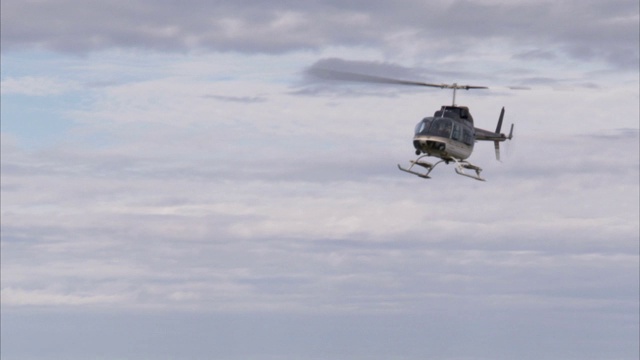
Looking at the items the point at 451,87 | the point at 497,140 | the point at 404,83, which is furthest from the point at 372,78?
the point at 497,140

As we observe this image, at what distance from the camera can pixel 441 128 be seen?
415 feet

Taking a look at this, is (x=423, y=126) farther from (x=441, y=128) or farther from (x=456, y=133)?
(x=456, y=133)

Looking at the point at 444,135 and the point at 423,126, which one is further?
the point at 423,126

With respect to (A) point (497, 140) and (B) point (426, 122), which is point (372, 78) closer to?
(B) point (426, 122)

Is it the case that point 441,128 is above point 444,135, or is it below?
above

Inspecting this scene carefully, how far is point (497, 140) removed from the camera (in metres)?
142

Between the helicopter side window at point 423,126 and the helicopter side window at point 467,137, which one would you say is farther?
the helicopter side window at point 467,137

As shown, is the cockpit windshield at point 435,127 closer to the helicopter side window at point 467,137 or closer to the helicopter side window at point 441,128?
the helicopter side window at point 441,128

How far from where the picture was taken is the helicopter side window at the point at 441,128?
413 feet

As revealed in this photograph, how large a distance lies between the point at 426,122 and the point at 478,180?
31.8 ft

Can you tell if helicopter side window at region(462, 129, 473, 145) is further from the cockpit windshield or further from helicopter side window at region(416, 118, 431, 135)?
helicopter side window at region(416, 118, 431, 135)

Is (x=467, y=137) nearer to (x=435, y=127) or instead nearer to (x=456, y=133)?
(x=456, y=133)

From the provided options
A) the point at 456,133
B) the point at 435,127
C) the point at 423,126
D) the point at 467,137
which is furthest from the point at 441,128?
the point at 467,137

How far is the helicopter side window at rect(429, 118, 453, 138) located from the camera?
126m
